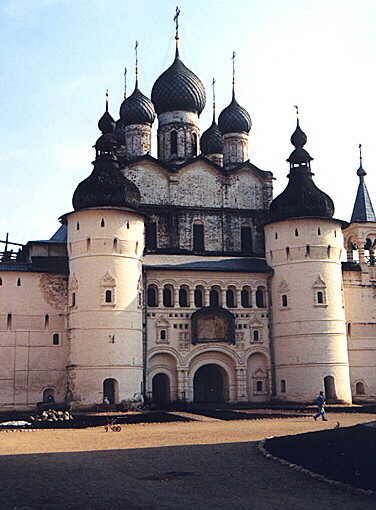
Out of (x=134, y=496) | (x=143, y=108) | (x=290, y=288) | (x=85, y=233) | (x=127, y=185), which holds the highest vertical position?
(x=143, y=108)

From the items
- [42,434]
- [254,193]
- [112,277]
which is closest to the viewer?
[42,434]

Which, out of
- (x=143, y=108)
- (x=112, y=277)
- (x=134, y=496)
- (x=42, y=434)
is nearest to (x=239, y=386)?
(x=112, y=277)

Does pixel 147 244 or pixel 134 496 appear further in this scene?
pixel 147 244

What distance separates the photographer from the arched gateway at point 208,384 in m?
31.9

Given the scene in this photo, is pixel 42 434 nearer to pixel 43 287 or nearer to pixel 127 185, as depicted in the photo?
pixel 43 287

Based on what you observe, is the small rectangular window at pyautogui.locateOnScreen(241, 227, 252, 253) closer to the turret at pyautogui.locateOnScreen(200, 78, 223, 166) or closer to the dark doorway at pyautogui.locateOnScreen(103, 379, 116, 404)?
the turret at pyautogui.locateOnScreen(200, 78, 223, 166)

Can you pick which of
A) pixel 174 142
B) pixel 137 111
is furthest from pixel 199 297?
pixel 137 111

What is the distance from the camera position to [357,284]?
1342 inches

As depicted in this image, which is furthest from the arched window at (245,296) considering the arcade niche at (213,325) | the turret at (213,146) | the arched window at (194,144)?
the turret at (213,146)

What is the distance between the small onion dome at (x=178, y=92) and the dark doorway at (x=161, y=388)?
48.7 ft

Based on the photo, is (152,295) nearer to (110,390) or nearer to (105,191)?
(110,390)

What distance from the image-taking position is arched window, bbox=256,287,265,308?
3212 centimetres

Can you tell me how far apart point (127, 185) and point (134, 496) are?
21.5 metres

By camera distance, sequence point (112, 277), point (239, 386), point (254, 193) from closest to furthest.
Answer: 1. point (112, 277)
2. point (239, 386)
3. point (254, 193)
